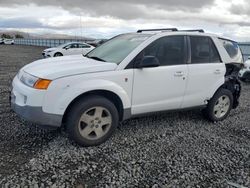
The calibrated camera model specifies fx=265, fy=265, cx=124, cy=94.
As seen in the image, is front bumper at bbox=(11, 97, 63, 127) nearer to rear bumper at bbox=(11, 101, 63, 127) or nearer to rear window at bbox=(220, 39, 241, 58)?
rear bumper at bbox=(11, 101, 63, 127)

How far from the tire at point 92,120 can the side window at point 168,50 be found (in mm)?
1039

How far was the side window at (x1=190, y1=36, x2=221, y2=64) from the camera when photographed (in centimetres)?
468

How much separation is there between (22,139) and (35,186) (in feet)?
4.19

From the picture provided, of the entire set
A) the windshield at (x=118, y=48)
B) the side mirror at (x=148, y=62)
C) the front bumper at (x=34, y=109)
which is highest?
the windshield at (x=118, y=48)

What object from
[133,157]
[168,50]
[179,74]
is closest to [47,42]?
[168,50]

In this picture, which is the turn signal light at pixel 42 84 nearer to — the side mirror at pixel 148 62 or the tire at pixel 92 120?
the tire at pixel 92 120

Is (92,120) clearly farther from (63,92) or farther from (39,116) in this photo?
(39,116)

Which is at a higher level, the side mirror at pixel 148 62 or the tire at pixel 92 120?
the side mirror at pixel 148 62

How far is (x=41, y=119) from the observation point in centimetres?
350

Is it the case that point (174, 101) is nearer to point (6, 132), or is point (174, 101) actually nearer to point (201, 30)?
point (201, 30)

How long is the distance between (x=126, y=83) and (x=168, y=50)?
3.40 feet

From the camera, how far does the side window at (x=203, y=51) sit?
4.68 metres

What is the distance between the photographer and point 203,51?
482 cm

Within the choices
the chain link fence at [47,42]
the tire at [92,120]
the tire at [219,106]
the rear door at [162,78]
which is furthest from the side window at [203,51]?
the chain link fence at [47,42]
